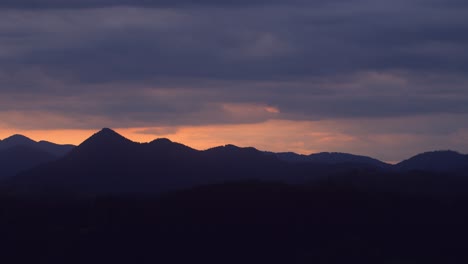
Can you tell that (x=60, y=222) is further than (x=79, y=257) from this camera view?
Yes

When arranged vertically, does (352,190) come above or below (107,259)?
above

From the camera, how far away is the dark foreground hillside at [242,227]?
398 ft

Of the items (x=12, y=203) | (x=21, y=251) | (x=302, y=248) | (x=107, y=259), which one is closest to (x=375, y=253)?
(x=302, y=248)

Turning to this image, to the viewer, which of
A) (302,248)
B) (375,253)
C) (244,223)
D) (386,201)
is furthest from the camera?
(386,201)

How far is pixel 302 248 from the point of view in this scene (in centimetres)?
12394

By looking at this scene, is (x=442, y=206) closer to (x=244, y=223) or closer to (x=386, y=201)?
(x=386, y=201)

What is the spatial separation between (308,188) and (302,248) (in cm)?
3015

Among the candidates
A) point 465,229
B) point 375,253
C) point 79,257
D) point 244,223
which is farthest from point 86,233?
point 465,229

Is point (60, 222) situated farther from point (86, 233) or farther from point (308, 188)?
point (308, 188)

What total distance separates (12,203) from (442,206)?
69283 millimetres

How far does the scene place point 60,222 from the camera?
136000 mm

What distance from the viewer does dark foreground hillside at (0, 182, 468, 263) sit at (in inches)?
4776

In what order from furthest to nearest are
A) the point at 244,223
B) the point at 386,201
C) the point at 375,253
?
1. the point at 386,201
2. the point at 244,223
3. the point at 375,253

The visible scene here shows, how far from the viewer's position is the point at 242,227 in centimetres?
13312
